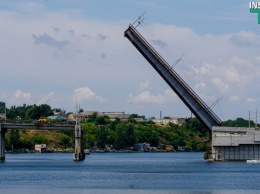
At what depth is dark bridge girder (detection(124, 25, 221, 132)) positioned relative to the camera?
7131cm

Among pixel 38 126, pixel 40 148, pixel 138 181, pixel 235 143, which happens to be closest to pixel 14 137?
pixel 40 148

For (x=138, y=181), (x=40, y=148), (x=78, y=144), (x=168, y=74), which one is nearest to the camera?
(x=138, y=181)

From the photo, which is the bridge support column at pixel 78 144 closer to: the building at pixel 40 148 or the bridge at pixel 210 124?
the bridge at pixel 210 124

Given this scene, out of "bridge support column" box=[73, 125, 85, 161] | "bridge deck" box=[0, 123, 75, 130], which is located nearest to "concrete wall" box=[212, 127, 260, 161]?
"bridge support column" box=[73, 125, 85, 161]

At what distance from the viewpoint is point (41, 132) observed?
164 meters

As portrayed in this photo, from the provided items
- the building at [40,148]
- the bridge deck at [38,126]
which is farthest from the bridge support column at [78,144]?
the building at [40,148]

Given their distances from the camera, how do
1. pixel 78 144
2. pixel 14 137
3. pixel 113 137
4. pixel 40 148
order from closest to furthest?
pixel 78 144 < pixel 14 137 < pixel 40 148 < pixel 113 137

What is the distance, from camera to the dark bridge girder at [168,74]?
234 ft

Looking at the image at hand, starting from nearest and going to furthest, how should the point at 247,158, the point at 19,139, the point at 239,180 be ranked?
the point at 239,180
the point at 247,158
the point at 19,139

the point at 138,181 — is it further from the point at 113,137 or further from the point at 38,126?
the point at 113,137

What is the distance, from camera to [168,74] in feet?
237

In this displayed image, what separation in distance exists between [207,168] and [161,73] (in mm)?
7920

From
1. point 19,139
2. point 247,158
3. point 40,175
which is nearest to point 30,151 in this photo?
point 19,139

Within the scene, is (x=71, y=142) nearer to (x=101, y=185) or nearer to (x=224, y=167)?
(x=224, y=167)
